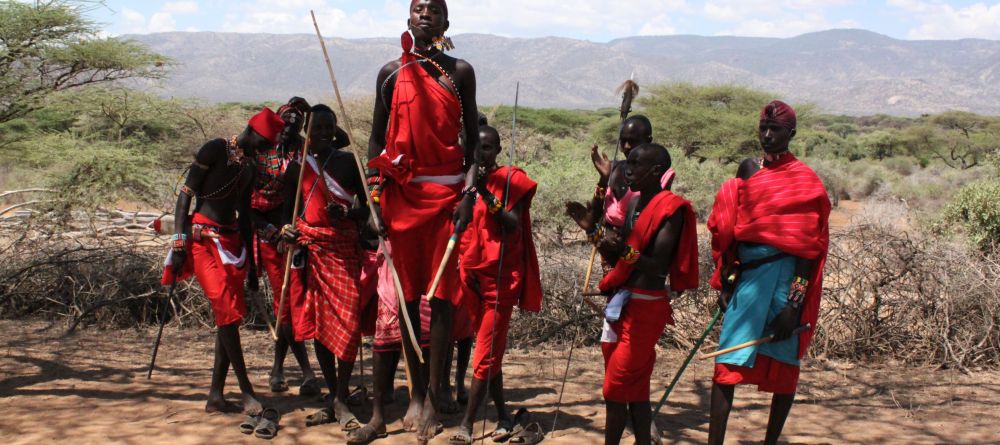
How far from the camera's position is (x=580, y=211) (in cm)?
Result: 317

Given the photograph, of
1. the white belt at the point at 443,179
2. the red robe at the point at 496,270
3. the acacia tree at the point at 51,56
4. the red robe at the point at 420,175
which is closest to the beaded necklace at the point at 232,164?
the red robe at the point at 420,175

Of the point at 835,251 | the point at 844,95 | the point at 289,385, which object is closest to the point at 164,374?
the point at 289,385

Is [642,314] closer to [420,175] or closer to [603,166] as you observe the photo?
[603,166]

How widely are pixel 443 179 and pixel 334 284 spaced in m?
0.92

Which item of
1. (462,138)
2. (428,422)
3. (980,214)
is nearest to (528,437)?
(428,422)

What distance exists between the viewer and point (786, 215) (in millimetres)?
3340

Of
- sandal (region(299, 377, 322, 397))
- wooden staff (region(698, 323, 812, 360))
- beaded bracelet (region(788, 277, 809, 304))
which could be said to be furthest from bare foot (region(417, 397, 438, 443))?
beaded bracelet (region(788, 277, 809, 304))

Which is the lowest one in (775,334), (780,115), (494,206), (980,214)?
(980,214)

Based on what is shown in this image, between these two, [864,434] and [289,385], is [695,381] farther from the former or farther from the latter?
[289,385]

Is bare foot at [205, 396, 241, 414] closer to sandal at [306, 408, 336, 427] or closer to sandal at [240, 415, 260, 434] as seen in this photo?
sandal at [240, 415, 260, 434]

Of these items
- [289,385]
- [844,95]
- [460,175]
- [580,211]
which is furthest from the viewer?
[844,95]

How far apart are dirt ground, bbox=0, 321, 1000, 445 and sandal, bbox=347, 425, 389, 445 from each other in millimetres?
71

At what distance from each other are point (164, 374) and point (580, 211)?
322 cm

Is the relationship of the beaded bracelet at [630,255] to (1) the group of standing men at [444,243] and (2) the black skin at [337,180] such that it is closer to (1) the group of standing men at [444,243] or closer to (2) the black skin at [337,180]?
(1) the group of standing men at [444,243]
